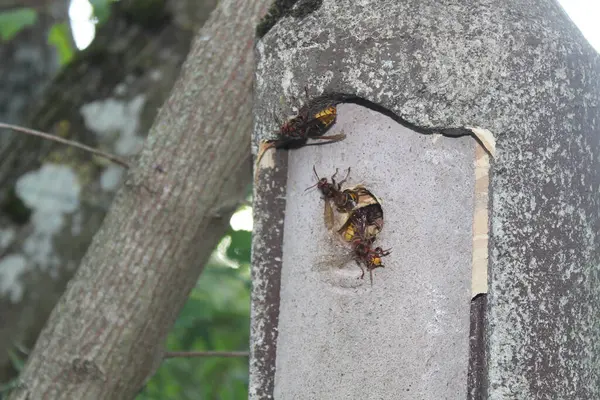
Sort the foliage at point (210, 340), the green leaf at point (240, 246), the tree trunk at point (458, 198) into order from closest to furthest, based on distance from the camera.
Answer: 1. the tree trunk at point (458, 198)
2. the green leaf at point (240, 246)
3. the foliage at point (210, 340)

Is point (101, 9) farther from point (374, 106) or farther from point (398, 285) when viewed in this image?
point (398, 285)

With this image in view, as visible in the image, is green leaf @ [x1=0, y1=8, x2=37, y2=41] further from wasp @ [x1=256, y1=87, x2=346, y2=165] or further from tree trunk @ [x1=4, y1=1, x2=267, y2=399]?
wasp @ [x1=256, y1=87, x2=346, y2=165]

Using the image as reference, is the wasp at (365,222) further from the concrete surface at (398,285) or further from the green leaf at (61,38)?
the green leaf at (61,38)

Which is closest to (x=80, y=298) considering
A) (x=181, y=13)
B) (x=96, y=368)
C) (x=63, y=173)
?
(x=96, y=368)

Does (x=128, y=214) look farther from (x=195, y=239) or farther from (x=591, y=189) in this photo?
(x=591, y=189)

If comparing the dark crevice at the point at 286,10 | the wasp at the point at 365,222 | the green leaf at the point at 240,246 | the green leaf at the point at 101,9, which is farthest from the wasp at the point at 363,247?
the green leaf at the point at 101,9

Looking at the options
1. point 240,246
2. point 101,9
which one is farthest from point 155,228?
point 101,9
